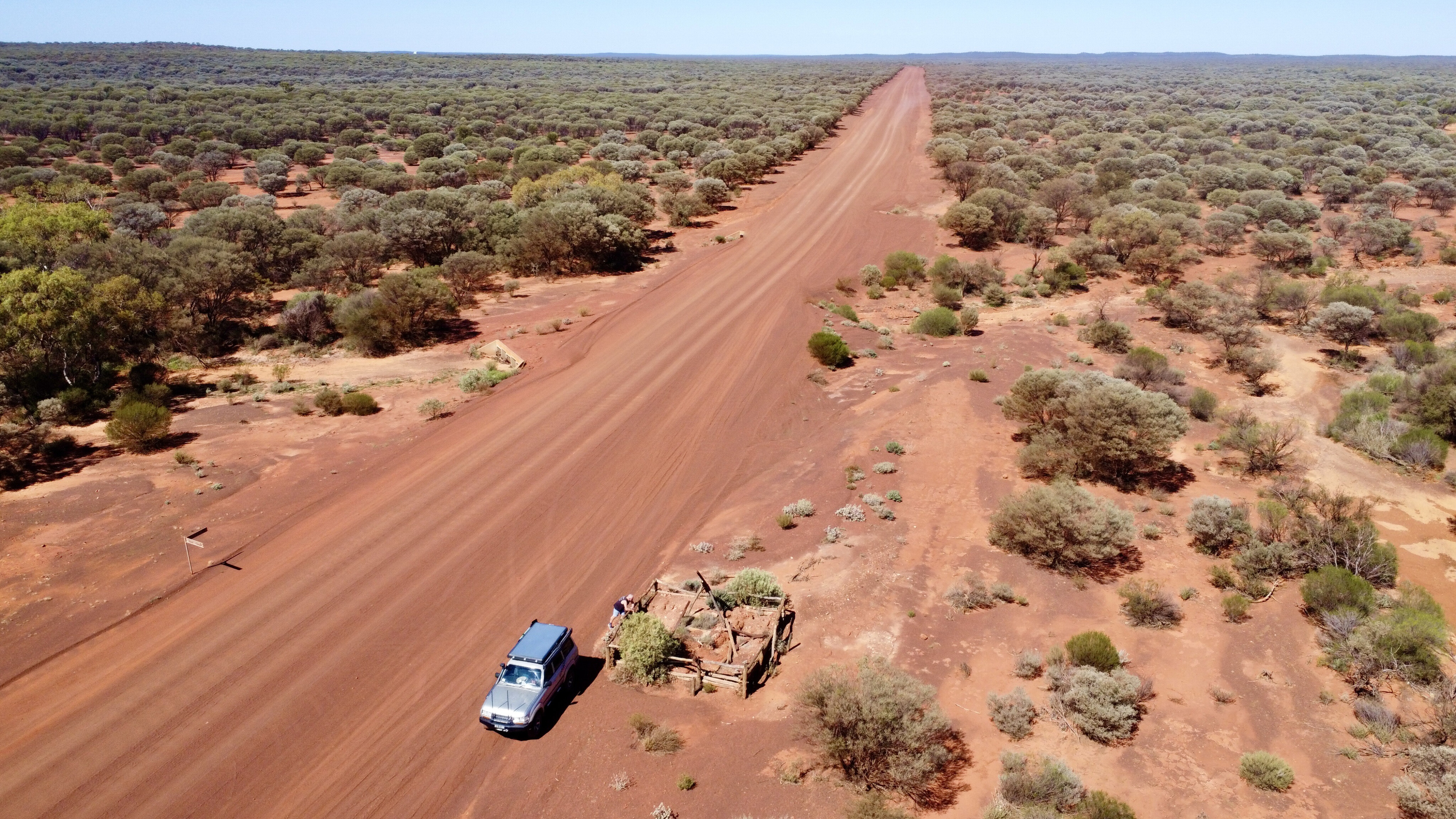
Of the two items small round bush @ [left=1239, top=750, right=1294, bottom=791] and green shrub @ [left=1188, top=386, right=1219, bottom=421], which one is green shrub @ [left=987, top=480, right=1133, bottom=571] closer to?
small round bush @ [left=1239, top=750, right=1294, bottom=791]

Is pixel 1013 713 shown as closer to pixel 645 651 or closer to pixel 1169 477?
pixel 645 651

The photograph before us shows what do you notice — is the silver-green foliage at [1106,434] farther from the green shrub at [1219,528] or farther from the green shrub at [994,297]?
the green shrub at [994,297]

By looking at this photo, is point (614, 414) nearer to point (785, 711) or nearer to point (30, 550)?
point (785, 711)

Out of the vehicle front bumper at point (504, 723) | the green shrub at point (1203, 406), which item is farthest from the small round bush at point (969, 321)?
the vehicle front bumper at point (504, 723)

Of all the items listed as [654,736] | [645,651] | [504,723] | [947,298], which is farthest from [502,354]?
[947,298]

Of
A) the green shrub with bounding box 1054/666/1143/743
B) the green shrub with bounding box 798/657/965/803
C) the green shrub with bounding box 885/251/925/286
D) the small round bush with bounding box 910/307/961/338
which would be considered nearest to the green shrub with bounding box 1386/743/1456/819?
the green shrub with bounding box 1054/666/1143/743
